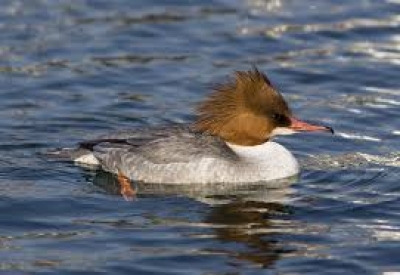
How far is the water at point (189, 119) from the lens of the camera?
10.8 meters

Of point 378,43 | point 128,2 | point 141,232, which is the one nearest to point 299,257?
point 141,232

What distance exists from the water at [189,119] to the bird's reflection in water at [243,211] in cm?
2

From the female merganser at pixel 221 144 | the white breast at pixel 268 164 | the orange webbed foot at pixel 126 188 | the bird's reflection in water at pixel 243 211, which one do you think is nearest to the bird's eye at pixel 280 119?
the female merganser at pixel 221 144

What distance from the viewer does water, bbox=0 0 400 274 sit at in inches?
426

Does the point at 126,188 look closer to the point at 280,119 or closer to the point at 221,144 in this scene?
the point at 221,144

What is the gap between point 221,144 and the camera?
1291 centimetres

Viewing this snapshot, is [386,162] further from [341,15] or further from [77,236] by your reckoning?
[341,15]

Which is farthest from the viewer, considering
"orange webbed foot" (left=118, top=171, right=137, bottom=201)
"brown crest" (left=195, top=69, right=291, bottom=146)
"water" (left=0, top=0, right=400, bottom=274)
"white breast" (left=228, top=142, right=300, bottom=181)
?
"white breast" (left=228, top=142, right=300, bottom=181)

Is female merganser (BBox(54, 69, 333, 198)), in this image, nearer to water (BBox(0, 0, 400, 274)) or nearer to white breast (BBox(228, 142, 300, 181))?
white breast (BBox(228, 142, 300, 181))

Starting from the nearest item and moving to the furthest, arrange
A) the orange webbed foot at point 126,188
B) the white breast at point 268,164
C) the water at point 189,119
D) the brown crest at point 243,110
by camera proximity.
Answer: the water at point 189,119 → the orange webbed foot at point 126,188 → the brown crest at point 243,110 → the white breast at point 268,164

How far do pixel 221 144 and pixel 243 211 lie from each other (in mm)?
1128


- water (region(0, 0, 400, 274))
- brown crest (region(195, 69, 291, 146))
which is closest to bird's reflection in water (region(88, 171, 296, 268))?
water (region(0, 0, 400, 274))

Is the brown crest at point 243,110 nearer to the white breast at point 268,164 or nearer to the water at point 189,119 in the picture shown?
the white breast at point 268,164

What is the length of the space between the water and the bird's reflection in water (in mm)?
24
